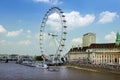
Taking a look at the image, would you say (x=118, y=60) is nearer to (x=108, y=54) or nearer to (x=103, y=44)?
(x=108, y=54)

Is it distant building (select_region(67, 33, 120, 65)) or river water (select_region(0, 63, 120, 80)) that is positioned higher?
distant building (select_region(67, 33, 120, 65))

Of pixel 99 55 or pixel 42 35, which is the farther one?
pixel 99 55

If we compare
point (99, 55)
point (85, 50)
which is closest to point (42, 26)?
point (99, 55)

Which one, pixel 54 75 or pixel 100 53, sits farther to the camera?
pixel 100 53

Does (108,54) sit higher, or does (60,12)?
(60,12)

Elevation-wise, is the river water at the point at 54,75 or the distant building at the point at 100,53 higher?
the distant building at the point at 100,53

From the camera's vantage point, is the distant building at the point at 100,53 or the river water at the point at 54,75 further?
the distant building at the point at 100,53

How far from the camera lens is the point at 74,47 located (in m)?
181

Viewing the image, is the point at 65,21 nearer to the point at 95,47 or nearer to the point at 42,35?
the point at 42,35

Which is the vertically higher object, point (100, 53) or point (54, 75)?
point (100, 53)

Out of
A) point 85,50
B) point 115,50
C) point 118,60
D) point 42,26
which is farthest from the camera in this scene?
point 85,50

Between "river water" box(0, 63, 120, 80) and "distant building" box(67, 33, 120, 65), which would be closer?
"river water" box(0, 63, 120, 80)

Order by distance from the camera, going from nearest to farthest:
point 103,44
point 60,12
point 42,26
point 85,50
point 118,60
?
point 60,12
point 42,26
point 118,60
point 103,44
point 85,50

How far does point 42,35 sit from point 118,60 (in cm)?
3241
